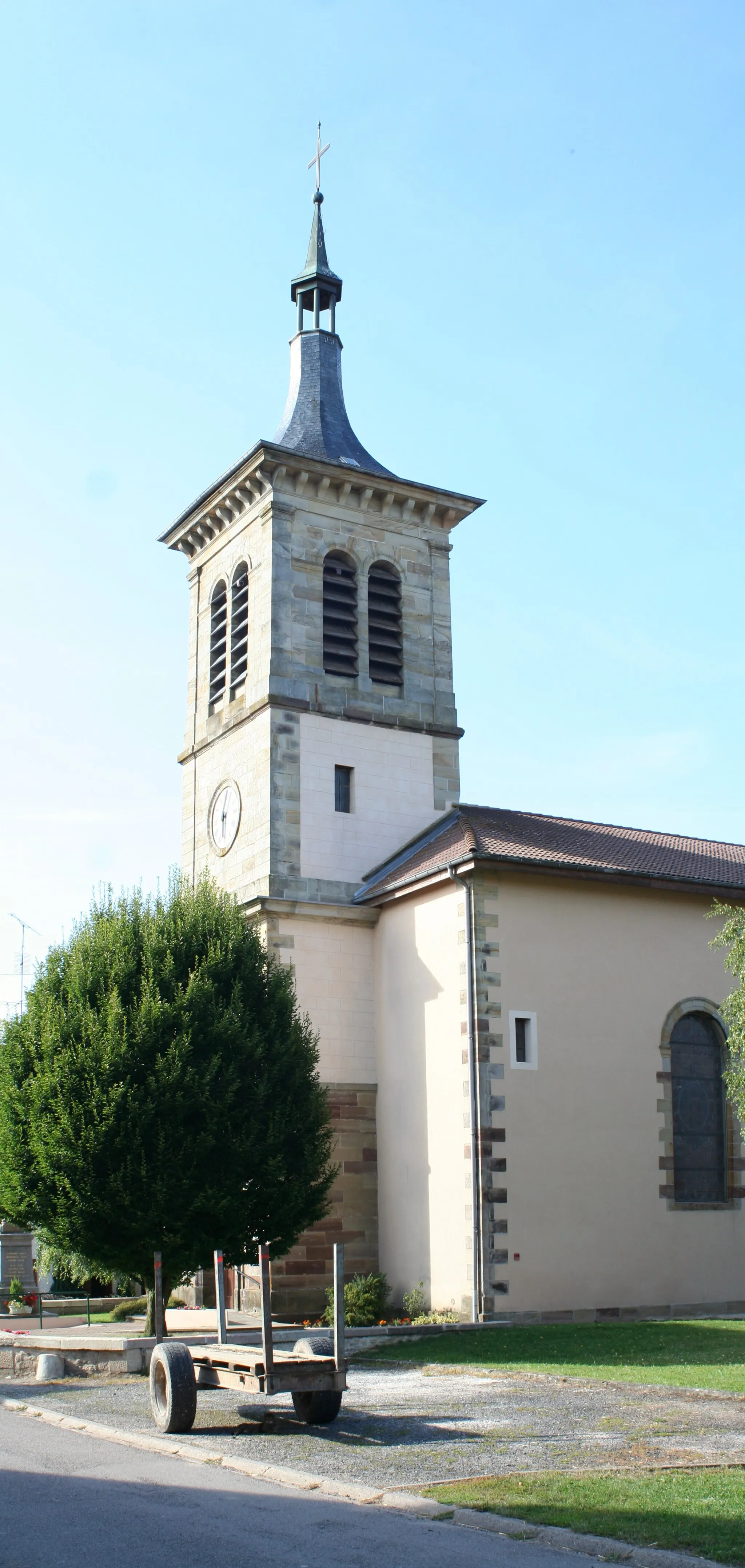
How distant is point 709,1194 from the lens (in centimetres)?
2062

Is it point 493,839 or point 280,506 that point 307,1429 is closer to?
point 493,839

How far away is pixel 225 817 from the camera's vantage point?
79.9 feet

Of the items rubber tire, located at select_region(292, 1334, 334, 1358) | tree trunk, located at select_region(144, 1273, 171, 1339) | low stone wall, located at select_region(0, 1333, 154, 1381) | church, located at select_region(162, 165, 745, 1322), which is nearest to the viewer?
rubber tire, located at select_region(292, 1334, 334, 1358)

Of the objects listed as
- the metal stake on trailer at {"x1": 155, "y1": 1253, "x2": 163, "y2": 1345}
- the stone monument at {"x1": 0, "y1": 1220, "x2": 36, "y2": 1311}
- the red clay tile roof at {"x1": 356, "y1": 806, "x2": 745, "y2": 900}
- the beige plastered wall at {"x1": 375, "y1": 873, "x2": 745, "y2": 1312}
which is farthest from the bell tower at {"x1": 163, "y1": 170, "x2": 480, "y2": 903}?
the stone monument at {"x1": 0, "y1": 1220, "x2": 36, "y2": 1311}

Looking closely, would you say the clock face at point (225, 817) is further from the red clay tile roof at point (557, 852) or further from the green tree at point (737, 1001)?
the green tree at point (737, 1001)

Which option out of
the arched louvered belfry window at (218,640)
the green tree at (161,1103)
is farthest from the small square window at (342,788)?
the green tree at (161,1103)

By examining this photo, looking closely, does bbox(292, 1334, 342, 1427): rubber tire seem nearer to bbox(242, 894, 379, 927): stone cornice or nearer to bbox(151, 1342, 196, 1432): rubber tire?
bbox(151, 1342, 196, 1432): rubber tire

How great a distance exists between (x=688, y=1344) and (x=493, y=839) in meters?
7.91

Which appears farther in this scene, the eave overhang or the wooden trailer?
the eave overhang

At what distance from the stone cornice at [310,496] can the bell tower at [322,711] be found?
34mm

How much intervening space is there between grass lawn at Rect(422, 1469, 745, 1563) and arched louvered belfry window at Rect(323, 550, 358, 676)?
1723 centimetres

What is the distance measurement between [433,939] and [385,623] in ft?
22.9

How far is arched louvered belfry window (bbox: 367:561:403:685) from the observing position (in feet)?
81.7

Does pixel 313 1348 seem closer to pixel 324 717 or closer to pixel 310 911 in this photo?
pixel 310 911
